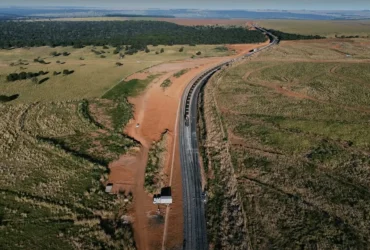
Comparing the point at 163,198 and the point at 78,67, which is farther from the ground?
the point at 78,67

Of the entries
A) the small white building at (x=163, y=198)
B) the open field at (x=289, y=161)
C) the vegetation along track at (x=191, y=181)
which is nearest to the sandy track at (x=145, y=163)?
the small white building at (x=163, y=198)

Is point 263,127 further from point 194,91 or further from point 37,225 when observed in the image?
point 37,225

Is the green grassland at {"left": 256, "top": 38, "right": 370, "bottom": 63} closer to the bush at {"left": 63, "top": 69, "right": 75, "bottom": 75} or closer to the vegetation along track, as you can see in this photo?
the vegetation along track

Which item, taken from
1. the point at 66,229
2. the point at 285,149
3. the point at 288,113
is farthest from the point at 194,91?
the point at 66,229

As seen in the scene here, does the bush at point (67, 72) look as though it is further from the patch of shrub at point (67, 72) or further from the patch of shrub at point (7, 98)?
the patch of shrub at point (7, 98)

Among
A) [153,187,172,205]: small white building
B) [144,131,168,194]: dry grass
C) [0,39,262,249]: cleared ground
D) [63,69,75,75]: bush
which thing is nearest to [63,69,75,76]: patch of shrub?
[63,69,75,75]: bush

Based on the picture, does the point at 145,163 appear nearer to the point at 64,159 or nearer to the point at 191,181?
the point at 191,181

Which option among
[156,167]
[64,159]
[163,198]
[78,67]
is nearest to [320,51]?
[78,67]
